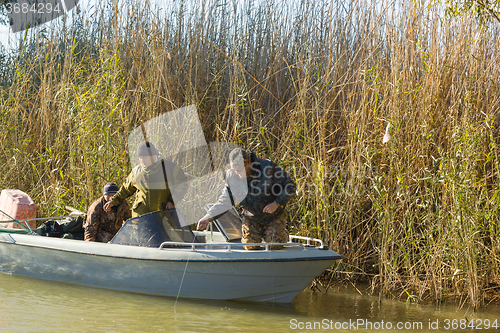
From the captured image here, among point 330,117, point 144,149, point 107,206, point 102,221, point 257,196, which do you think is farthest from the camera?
point 330,117

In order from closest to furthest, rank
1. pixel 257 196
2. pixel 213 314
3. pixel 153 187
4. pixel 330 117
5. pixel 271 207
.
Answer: pixel 213 314
pixel 271 207
pixel 257 196
pixel 153 187
pixel 330 117

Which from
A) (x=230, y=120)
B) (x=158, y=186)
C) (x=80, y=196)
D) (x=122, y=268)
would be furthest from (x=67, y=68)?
(x=122, y=268)

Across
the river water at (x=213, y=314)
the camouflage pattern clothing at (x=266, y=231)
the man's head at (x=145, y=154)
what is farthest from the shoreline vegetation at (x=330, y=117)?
the man's head at (x=145, y=154)

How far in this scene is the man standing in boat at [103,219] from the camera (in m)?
Result: 5.23

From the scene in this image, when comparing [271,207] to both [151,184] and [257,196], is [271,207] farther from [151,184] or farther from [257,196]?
[151,184]

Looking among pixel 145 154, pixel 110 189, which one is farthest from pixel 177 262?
pixel 110 189

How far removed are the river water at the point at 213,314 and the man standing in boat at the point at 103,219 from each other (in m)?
0.58

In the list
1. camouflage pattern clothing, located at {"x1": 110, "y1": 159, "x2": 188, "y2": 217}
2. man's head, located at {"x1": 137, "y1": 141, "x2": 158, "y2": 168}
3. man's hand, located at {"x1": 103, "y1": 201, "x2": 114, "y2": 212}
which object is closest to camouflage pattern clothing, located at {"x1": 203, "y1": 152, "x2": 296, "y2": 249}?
camouflage pattern clothing, located at {"x1": 110, "y1": 159, "x2": 188, "y2": 217}

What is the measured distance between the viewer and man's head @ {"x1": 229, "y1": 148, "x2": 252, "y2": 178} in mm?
4496

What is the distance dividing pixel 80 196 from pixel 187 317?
307 centimetres

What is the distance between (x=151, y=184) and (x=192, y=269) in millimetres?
1070

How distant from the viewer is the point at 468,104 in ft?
16.0

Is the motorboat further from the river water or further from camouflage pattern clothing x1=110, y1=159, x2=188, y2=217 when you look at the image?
camouflage pattern clothing x1=110, y1=159, x2=188, y2=217

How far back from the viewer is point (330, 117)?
601 cm
